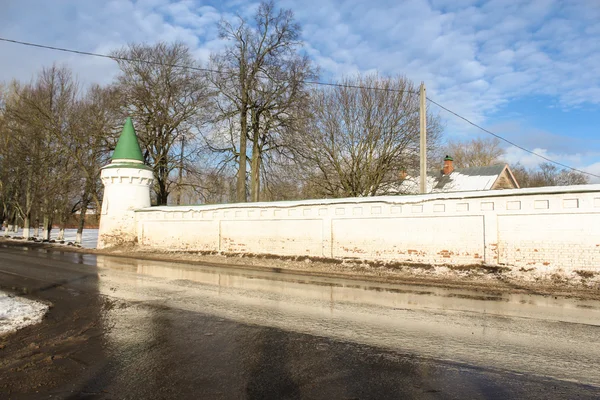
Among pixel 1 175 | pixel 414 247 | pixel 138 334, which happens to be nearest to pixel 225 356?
pixel 138 334

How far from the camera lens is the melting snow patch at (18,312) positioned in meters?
6.08

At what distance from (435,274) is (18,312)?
10.3m

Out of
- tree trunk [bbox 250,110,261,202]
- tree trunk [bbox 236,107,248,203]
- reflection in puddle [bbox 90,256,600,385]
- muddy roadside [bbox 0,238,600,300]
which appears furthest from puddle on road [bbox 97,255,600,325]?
tree trunk [bbox 250,110,261,202]

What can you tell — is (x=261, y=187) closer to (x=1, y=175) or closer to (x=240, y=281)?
(x=240, y=281)

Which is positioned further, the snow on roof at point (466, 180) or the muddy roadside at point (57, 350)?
the snow on roof at point (466, 180)

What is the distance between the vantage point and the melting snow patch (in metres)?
6.08

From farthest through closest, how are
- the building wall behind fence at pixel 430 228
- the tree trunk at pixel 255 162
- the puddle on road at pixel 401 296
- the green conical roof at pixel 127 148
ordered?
the tree trunk at pixel 255 162 → the green conical roof at pixel 127 148 → the building wall behind fence at pixel 430 228 → the puddle on road at pixel 401 296

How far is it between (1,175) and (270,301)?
3788 cm

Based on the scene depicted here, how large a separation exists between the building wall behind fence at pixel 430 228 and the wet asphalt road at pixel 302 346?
2501 millimetres

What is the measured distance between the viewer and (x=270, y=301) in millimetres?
8141

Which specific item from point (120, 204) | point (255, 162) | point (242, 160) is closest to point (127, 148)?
point (120, 204)

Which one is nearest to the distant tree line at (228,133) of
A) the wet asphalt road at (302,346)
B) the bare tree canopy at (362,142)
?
the bare tree canopy at (362,142)

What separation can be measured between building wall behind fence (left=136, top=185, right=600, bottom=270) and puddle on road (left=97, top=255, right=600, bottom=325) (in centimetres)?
229

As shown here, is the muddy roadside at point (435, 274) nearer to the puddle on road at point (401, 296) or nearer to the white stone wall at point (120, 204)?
the puddle on road at point (401, 296)
